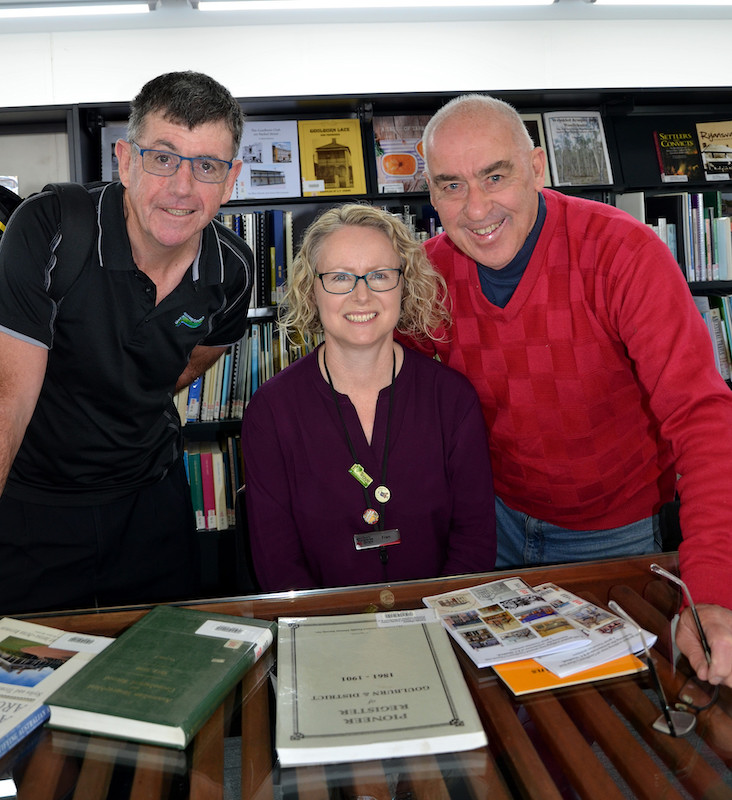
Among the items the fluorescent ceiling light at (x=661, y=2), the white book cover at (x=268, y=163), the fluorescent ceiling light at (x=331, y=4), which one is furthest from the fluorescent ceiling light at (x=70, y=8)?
the fluorescent ceiling light at (x=661, y=2)

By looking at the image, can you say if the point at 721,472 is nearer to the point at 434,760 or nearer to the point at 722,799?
the point at 722,799

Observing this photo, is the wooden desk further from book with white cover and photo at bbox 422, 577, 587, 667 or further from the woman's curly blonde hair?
the woman's curly blonde hair

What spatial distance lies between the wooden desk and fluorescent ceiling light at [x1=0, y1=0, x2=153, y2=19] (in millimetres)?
2797

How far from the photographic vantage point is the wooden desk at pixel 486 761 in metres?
0.77

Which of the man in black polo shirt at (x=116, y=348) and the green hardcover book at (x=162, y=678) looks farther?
the man in black polo shirt at (x=116, y=348)

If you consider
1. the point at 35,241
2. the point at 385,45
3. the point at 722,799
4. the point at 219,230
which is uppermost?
the point at 385,45

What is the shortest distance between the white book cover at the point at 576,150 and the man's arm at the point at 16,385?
261 cm

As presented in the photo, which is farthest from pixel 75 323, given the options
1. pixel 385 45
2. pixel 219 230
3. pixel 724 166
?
pixel 724 166

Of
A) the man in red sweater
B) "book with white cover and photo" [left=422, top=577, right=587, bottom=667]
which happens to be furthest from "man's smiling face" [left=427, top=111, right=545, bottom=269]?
"book with white cover and photo" [left=422, top=577, right=587, bottom=667]

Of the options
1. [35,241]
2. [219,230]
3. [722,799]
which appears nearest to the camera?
[722,799]

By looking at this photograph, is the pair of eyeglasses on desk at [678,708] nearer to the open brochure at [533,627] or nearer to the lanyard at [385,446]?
the open brochure at [533,627]

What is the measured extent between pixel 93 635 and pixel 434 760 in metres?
0.60

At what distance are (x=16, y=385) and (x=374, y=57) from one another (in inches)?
93.4

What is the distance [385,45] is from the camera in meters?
3.13
